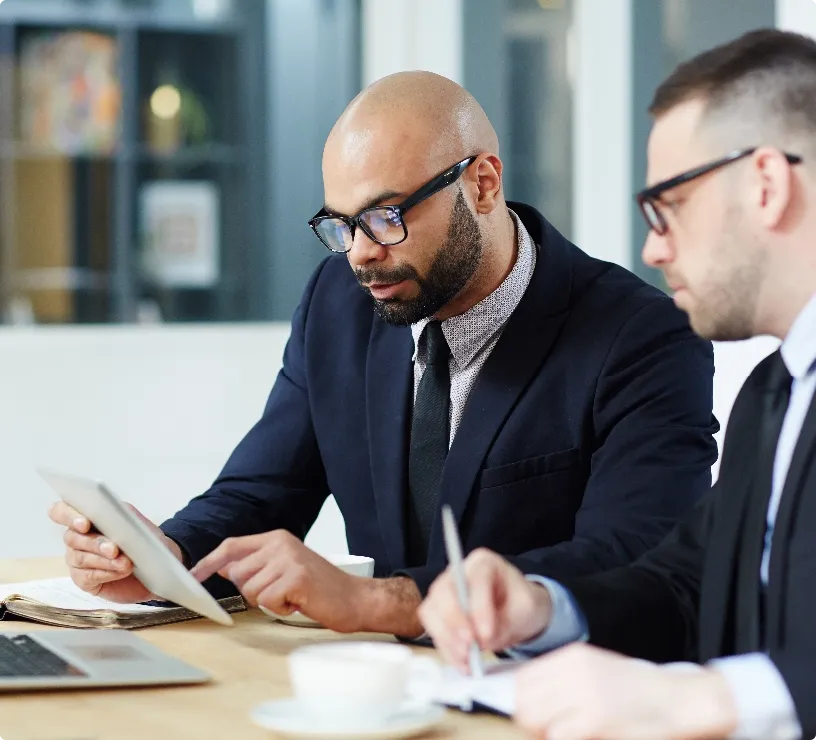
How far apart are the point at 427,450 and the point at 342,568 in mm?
301

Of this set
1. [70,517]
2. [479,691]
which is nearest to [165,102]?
[70,517]

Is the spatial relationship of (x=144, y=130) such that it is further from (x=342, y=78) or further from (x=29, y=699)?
(x=29, y=699)

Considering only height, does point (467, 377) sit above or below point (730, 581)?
above

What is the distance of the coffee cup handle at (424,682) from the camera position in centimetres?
115

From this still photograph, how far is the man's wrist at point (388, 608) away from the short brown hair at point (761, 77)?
595 millimetres

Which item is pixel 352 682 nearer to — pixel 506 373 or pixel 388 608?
pixel 388 608

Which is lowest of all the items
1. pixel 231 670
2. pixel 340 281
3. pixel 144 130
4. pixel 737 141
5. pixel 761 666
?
pixel 231 670

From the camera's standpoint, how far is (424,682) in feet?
4.02

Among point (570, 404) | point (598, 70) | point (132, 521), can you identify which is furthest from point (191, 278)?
point (132, 521)

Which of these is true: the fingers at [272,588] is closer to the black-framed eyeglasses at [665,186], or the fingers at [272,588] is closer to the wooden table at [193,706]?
the wooden table at [193,706]

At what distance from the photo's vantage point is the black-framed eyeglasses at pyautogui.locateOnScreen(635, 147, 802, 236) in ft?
4.00

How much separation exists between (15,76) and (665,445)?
3248 millimetres

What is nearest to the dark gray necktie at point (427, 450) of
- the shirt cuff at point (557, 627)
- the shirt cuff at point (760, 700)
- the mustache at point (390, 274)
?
the mustache at point (390, 274)

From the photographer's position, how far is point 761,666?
0.99 m
